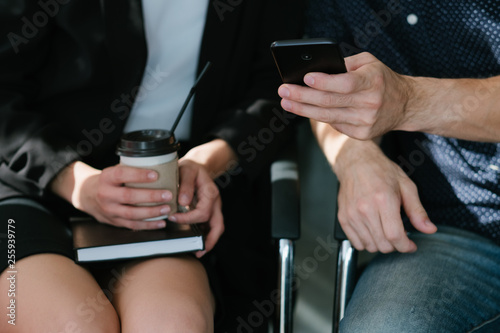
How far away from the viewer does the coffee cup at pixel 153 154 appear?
1.04 metres

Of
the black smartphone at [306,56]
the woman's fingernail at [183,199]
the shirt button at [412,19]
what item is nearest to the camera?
the black smartphone at [306,56]

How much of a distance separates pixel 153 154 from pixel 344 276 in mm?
461

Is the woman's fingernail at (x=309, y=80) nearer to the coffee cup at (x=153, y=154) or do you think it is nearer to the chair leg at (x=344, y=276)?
A: the coffee cup at (x=153, y=154)

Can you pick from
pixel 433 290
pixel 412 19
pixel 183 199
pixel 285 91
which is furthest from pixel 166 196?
pixel 412 19

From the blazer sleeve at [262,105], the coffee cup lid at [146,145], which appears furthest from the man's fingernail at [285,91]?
the blazer sleeve at [262,105]

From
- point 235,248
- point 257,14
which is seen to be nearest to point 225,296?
point 235,248

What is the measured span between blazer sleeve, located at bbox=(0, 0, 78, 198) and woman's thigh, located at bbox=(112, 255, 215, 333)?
26 centimetres

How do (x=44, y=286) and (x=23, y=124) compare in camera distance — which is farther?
(x=23, y=124)

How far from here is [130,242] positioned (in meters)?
1.07

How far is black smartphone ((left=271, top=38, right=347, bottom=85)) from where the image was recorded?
902 mm

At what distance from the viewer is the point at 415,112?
3.59ft

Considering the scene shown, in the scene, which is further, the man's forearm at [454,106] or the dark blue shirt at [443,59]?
the dark blue shirt at [443,59]

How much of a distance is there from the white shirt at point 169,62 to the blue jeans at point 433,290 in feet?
1.89

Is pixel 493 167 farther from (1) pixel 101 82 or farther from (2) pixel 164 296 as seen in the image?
(1) pixel 101 82
